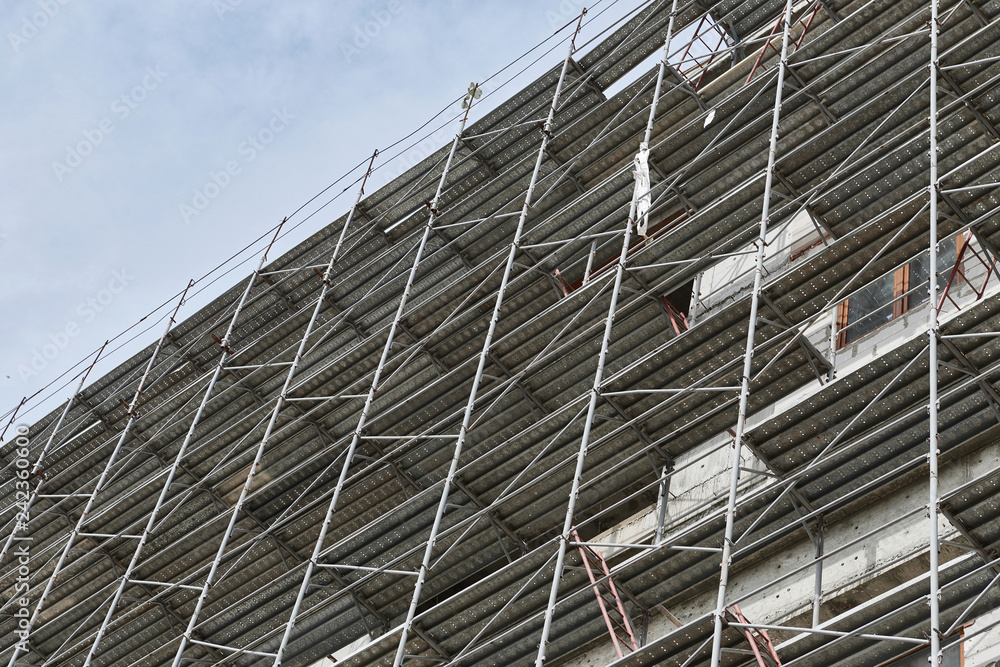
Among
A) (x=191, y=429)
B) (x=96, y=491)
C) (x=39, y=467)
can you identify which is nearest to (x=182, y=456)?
(x=191, y=429)

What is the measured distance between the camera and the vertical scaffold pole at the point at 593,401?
639 inches

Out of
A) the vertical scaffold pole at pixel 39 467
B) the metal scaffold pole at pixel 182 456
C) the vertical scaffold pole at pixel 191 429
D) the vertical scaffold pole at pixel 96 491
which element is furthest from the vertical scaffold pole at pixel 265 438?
the vertical scaffold pole at pixel 39 467

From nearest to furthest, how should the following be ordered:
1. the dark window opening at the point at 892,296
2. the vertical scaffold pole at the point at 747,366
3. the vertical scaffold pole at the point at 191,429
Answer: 1. the vertical scaffold pole at the point at 747,366
2. the dark window opening at the point at 892,296
3. the vertical scaffold pole at the point at 191,429

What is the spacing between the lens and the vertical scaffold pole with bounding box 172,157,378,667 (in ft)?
69.3

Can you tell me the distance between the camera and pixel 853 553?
1719 cm

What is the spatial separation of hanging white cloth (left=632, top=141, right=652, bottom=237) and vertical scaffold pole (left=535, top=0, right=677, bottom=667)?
0.08 metres

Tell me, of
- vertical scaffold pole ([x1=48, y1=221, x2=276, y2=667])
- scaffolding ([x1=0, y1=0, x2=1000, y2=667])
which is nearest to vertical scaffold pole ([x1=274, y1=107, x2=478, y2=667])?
scaffolding ([x1=0, y1=0, x2=1000, y2=667])

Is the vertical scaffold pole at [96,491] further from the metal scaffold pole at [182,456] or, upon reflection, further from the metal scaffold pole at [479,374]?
the metal scaffold pole at [479,374]

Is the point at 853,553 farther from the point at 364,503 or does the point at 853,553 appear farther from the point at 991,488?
the point at 364,503

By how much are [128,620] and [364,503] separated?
16.5 feet

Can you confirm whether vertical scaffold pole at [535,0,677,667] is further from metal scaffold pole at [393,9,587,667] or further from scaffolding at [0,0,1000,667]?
metal scaffold pole at [393,9,587,667]

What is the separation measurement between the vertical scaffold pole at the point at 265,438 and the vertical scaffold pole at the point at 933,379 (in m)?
10.9

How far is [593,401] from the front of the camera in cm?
1833

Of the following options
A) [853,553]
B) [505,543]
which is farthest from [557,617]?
[853,553]
